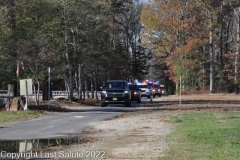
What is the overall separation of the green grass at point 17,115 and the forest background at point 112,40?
15.7 feet

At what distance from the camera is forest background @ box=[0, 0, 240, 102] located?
3097 centimetres

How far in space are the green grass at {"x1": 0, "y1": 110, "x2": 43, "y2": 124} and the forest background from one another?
4.78 metres

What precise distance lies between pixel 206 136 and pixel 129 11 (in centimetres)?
5496

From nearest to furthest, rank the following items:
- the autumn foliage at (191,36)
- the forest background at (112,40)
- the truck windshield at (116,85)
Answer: the forest background at (112,40), the truck windshield at (116,85), the autumn foliage at (191,36)

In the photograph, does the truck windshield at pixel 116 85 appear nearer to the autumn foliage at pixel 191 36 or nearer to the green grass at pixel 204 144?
the autumn foliage at pixel 191 36

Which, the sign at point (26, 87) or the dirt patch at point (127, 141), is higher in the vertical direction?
the sign at point (26, 87)

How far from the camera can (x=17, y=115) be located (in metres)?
24.3

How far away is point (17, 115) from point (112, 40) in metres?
42.0

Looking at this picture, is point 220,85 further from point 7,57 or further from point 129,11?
point 7,57

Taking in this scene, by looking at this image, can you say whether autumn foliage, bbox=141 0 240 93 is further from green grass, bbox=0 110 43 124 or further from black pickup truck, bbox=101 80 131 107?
green grass, bbox=0 110 43 124

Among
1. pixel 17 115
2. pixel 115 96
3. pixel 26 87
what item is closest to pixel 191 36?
pixel 115 96

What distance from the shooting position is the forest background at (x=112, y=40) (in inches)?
1219

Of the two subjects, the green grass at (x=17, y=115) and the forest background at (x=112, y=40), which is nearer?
the green grass at (x=17, y=115)

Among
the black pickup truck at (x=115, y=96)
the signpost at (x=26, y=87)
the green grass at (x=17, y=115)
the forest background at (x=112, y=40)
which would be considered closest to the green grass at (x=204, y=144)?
the green grass at (x=17, y=115)
